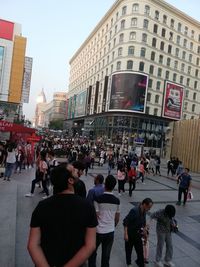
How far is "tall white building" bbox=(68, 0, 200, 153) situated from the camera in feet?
154

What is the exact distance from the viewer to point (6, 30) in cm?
3803

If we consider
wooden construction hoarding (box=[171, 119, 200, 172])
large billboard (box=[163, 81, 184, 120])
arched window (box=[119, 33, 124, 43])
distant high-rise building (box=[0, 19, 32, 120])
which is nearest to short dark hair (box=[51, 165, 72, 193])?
wooden construction hoarding (box=[171, 119, 200, 172])

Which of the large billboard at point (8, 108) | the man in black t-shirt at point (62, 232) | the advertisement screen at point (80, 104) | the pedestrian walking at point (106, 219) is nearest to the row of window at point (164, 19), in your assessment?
the advertisement screen at point (80, 104)

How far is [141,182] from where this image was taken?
57.6 feet

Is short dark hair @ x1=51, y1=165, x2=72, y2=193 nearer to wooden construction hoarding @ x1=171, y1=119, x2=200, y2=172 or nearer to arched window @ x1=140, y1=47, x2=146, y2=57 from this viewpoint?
wooden construction hoarding @ x1=171, y1=119, x2=200, y2=172

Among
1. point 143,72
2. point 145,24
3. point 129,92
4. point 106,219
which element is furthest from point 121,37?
point 106,219

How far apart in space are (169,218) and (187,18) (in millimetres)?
60573

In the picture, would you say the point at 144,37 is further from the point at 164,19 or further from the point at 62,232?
the point at 62,232

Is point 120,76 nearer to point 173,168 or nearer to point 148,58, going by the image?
point 148,58

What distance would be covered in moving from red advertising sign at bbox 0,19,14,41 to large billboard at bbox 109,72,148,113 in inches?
708

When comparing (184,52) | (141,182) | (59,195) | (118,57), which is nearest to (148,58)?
(118,57)

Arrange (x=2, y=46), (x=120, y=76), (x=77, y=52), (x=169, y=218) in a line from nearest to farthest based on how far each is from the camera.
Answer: (x=169, y=218), (x=2, y=46), (x=120, y=76), (x=77, y=52)

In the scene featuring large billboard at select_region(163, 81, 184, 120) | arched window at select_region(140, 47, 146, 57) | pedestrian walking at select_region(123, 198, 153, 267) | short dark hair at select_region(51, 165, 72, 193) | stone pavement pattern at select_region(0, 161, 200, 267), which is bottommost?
stone pavement pattern at select_region(0, 161, 200, 267)

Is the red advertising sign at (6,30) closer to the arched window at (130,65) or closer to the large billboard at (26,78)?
the large billboard at (26,78)
